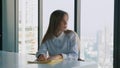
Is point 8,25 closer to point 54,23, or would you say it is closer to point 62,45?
point 54,23

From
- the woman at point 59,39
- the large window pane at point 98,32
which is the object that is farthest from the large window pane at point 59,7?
the woman at point 59,39

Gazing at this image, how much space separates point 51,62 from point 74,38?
0.54 m

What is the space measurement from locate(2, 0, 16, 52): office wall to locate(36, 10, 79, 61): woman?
2.97 m

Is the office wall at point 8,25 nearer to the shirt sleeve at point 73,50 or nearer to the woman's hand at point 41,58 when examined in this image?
the shirt sleeve at point 73,50

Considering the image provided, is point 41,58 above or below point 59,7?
below

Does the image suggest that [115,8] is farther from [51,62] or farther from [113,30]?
[51,62]

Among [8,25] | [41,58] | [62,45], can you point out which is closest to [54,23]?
[62,45]

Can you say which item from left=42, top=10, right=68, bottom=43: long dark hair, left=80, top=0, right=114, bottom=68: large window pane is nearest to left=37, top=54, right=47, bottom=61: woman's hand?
left=42, top=10, right=68, bottom=43: long dark hair

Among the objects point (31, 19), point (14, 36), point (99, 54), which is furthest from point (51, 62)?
point (14, 36)

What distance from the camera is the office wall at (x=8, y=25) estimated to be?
16.8ft

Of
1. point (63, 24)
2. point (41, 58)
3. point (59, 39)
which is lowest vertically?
point (41, 58)

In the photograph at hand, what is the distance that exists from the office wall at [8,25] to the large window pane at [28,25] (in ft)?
0.61

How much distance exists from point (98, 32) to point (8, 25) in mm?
2400

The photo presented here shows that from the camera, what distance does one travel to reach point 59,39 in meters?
2.24
